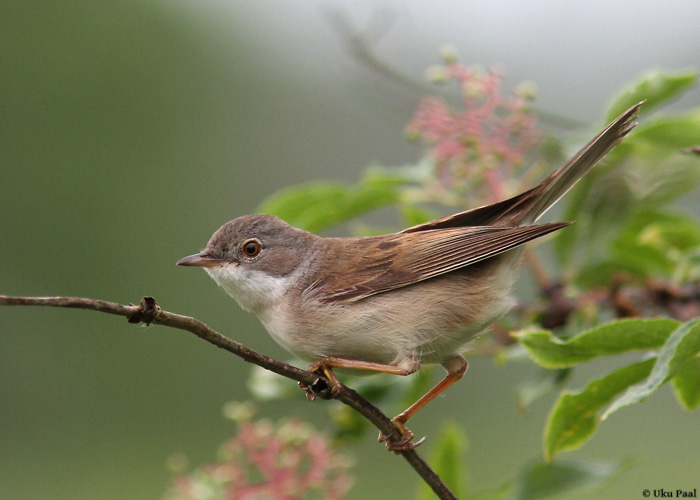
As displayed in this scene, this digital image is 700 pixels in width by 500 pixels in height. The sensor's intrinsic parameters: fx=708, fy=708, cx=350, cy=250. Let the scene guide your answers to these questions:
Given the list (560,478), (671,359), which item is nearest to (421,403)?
(560,478)

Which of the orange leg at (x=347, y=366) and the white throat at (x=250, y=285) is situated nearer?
the orange leg at (x=347, y=366)

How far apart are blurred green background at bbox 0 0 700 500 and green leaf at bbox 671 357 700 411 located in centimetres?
610

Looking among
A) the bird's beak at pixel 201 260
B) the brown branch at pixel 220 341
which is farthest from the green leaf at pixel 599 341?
the bird's beak at pixel 201 260

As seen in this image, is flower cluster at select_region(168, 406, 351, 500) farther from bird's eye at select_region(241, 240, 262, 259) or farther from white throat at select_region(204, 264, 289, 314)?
bird's eye at select_region(241, 240, 262, 259)

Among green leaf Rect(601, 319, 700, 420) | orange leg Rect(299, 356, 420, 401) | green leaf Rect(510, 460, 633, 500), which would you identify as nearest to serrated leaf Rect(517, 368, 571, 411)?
green leaf Rect(510, 460, 633, 500)

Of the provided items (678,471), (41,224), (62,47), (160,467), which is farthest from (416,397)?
(62,47)

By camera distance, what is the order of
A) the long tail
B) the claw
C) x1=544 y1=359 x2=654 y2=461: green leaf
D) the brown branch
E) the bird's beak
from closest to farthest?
the brown branch < x1=544 y1=359 x2=654 y2=461: green leaf < the claw < the long tail < the bird's beak

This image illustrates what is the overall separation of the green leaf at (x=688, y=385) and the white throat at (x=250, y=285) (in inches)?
62.9

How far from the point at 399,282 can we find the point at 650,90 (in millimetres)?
1199

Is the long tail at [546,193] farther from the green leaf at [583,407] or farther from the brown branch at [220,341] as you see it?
the brown branch at [220,341]

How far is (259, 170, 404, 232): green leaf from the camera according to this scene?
3133 mm

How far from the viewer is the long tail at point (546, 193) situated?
2467 millimetres

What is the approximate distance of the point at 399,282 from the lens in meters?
2.85

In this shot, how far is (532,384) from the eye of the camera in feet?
9.16
